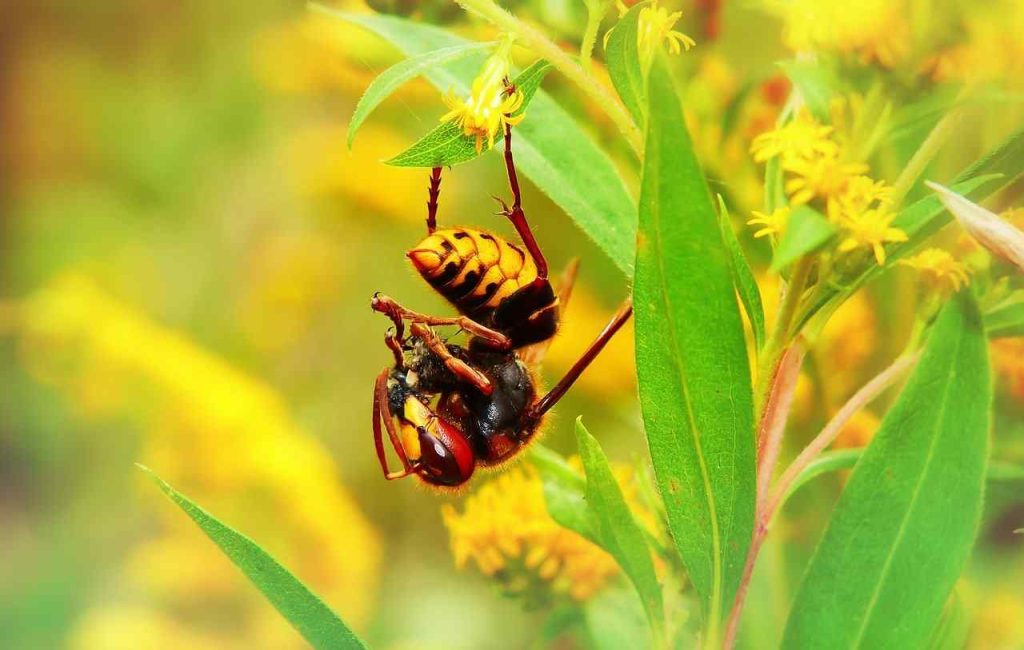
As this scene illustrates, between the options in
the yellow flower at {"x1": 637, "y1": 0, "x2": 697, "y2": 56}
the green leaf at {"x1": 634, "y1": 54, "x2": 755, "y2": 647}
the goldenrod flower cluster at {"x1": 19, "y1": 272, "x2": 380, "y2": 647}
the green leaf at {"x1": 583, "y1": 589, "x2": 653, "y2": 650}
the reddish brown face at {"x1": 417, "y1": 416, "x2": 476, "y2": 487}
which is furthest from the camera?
the goldenrod flower cluster at {"x1": 19, "y1": 272, "x2": 380, "y2": 647}

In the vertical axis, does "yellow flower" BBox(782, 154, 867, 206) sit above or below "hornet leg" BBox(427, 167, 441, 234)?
above

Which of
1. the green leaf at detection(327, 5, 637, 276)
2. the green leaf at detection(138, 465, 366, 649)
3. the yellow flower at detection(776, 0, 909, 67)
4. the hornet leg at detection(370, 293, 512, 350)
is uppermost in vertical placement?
the yellow flower at detection(776, 0, 909, 67)

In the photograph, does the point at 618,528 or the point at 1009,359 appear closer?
the point at 618,528

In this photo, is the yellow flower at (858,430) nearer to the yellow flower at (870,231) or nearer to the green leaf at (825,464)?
the green leaf at (825,464)

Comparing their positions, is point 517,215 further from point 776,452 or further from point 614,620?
point 614,620

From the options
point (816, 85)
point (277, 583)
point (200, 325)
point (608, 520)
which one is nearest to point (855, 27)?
point (816, 85)

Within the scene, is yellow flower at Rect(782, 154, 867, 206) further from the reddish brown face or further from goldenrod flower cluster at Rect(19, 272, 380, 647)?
goldenrod flower cluster at Rect(19, 272, 380, 647)


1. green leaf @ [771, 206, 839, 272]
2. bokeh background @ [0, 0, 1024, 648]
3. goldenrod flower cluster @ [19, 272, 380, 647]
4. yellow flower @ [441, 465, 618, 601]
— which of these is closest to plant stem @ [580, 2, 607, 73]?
green leaf @ [771, 206, 839, 272]
